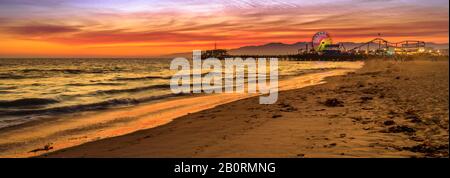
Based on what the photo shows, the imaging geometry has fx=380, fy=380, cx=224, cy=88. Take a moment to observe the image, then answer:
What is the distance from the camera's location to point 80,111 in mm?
17922

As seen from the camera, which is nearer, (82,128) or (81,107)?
(82,128)

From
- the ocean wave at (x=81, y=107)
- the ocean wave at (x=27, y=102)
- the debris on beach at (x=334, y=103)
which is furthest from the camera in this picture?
the ocean wave at (x=27, y=102)

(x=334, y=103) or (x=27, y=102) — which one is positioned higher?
(x=334, y=103)

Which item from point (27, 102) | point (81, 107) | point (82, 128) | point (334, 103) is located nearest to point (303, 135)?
point (334, 103)

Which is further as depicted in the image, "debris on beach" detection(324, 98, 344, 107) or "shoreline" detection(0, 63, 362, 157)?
"debris on beach" detection(324, 98, 344, 107)

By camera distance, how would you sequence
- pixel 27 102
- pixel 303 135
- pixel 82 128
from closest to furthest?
pixel 303 135 < pixel 82 128 < pixel 27 102

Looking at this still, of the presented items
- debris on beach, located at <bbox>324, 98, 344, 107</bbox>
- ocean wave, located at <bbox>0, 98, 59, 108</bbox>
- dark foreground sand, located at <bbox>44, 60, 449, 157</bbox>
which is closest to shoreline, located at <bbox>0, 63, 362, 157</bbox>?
dark foreground sand, located at <bbox>44, 60, 449, 157</bbox>

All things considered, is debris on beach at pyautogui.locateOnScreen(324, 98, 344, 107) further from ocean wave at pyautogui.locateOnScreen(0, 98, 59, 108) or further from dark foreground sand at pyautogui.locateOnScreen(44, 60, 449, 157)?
ocean wave at pyautogui.locateOnScreen(0, 98, 59, 108)

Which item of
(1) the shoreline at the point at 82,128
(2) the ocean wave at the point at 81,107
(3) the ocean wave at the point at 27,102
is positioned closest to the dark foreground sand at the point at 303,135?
(1) the shoreline at the point at 82,128

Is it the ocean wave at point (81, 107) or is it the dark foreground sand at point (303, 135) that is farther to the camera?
the ocean wave at point (81, 107)

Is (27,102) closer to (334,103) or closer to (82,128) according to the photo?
(82,128)

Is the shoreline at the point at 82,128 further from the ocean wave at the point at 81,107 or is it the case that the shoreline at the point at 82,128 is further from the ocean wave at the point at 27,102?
the ocean wave at the point at 27,102

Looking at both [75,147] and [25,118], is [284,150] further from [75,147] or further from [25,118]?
[25,118]
